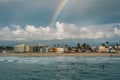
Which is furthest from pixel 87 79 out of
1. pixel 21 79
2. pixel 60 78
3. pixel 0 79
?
pixel 0 79

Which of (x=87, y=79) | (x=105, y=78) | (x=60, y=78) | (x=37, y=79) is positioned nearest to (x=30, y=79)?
(x=37, y=79)

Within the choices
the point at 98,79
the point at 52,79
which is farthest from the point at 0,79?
the point at 98,79

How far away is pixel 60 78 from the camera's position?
51.7 m

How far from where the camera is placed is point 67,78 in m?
51.3

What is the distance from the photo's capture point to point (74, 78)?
5125cm

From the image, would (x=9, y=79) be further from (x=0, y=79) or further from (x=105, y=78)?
(x=105, y=78)

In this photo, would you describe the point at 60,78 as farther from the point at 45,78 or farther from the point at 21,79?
the point at 21,79

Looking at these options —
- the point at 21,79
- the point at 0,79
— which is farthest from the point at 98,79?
the point at 0,79

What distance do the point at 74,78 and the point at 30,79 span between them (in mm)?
8383

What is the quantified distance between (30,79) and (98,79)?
12.7 m

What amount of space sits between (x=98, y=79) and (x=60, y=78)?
750 centimetres

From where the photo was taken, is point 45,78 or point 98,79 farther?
point 45,78

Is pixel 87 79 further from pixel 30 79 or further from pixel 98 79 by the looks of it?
pixel 30 79

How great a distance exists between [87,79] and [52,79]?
6628 millimetres
